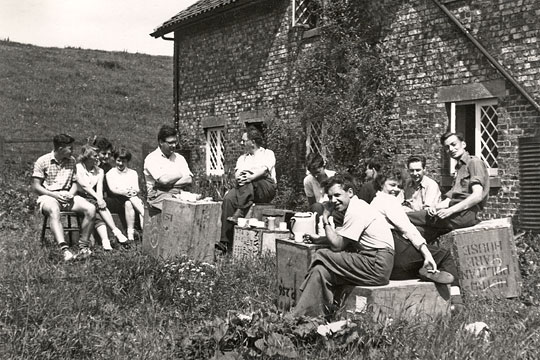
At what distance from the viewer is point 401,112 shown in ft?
40.1

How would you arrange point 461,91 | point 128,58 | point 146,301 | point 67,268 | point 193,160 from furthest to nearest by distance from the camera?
point 128,58, point 193,160, point 461,91, point 67,268, point 146,301

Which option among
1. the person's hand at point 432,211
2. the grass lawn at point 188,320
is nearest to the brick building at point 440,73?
Answer: the grass lawn at point 188,320

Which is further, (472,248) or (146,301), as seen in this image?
(472,248)

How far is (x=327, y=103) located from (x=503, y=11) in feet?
12.2

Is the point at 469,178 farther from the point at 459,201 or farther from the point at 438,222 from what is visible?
the point at 438,222

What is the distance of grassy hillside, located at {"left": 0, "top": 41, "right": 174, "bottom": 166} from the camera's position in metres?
28.4

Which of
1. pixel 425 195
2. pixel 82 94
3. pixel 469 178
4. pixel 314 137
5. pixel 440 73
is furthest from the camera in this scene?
pixel 82 94

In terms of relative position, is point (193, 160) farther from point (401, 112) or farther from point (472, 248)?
point (472, 248)

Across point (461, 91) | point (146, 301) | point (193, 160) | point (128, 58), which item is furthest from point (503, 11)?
point (128, 58)

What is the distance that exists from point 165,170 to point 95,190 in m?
1.14

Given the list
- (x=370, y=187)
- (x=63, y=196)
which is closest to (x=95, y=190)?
(x=63, y=196)

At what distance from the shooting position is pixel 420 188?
8.49m

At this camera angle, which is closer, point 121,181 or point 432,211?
point 432,211

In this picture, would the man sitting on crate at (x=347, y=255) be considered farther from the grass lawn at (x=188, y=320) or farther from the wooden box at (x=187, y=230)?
the wooden box at (x=187, y=230)
